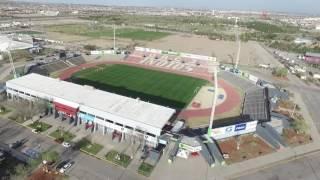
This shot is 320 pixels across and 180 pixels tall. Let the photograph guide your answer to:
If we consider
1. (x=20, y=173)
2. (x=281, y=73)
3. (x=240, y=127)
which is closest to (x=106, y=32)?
(x=281, y=73)

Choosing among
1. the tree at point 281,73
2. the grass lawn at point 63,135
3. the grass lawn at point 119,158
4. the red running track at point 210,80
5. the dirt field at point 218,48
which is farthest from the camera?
the dirt field at point 218,48

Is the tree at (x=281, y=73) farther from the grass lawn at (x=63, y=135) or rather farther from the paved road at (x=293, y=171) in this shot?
the grass lawn at (x=63, y=135)

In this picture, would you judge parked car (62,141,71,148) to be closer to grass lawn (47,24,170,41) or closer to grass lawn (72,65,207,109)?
grass lawn (72,65,207,109)

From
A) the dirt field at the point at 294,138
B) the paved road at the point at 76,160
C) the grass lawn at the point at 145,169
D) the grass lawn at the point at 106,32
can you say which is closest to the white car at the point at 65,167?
the paved road at the point at 76,160

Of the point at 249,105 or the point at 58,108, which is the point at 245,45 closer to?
the point at 249,105

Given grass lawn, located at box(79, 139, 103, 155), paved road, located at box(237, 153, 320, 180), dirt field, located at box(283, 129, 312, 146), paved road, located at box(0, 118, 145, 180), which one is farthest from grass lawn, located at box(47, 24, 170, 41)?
paved road, located at box(237, 153, 320, 180)

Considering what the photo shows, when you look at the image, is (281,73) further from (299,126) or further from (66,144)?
(66,144)

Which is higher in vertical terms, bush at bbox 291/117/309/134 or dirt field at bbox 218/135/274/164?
bush at bbox 291/117/309/134
